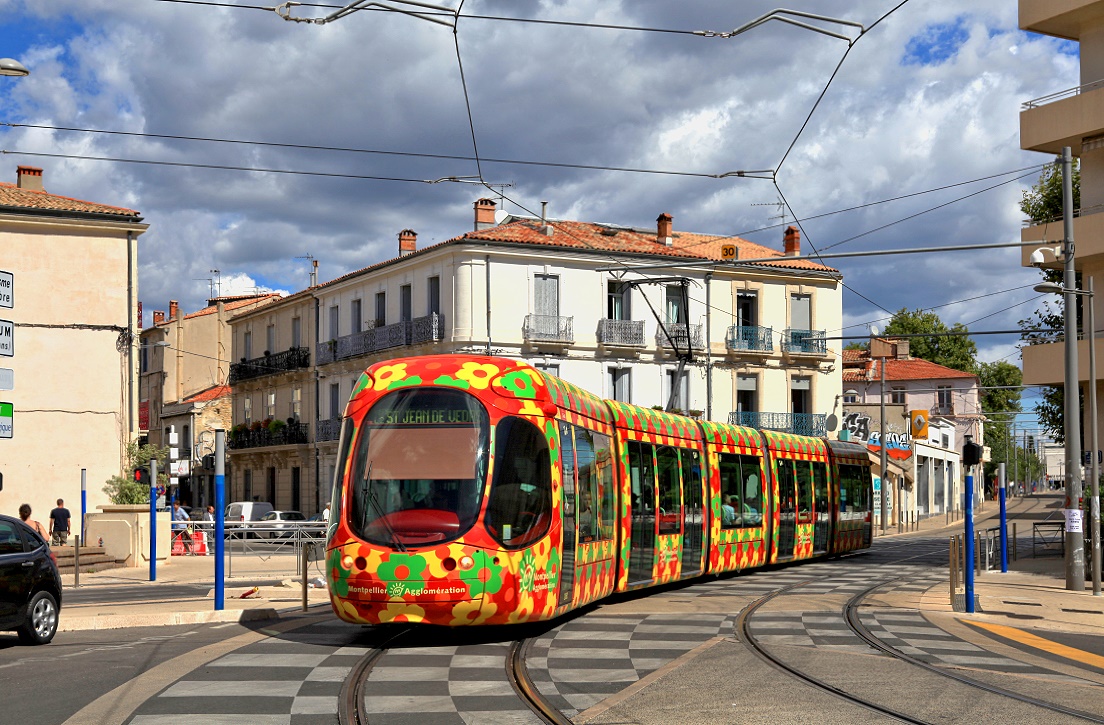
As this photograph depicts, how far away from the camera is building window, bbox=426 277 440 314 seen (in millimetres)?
50000

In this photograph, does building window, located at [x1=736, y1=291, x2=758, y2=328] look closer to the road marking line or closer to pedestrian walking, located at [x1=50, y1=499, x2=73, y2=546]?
pedestrian walking, located at [x1=50, y1=499, x2=73, y2=546]

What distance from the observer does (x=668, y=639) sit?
563 inches

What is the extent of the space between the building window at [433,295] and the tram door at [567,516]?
3521 cm

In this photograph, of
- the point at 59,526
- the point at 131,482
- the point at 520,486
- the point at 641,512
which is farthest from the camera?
the point at 131,482

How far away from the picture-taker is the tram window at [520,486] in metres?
13.4

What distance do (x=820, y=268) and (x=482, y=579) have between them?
45.7 m

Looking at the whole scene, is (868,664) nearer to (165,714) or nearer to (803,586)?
(165,714)

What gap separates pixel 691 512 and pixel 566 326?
2895cm

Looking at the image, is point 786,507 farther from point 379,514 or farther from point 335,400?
point 335,400

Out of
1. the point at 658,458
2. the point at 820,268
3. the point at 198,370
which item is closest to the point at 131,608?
the point at 658,458

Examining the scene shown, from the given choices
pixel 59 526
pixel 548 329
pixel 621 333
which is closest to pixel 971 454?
pixel 59 526

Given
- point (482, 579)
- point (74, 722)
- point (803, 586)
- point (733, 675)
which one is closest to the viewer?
point (74, 722)

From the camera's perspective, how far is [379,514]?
13.3 meters

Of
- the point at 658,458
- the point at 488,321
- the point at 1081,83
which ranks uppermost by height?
the point at 1081,83
